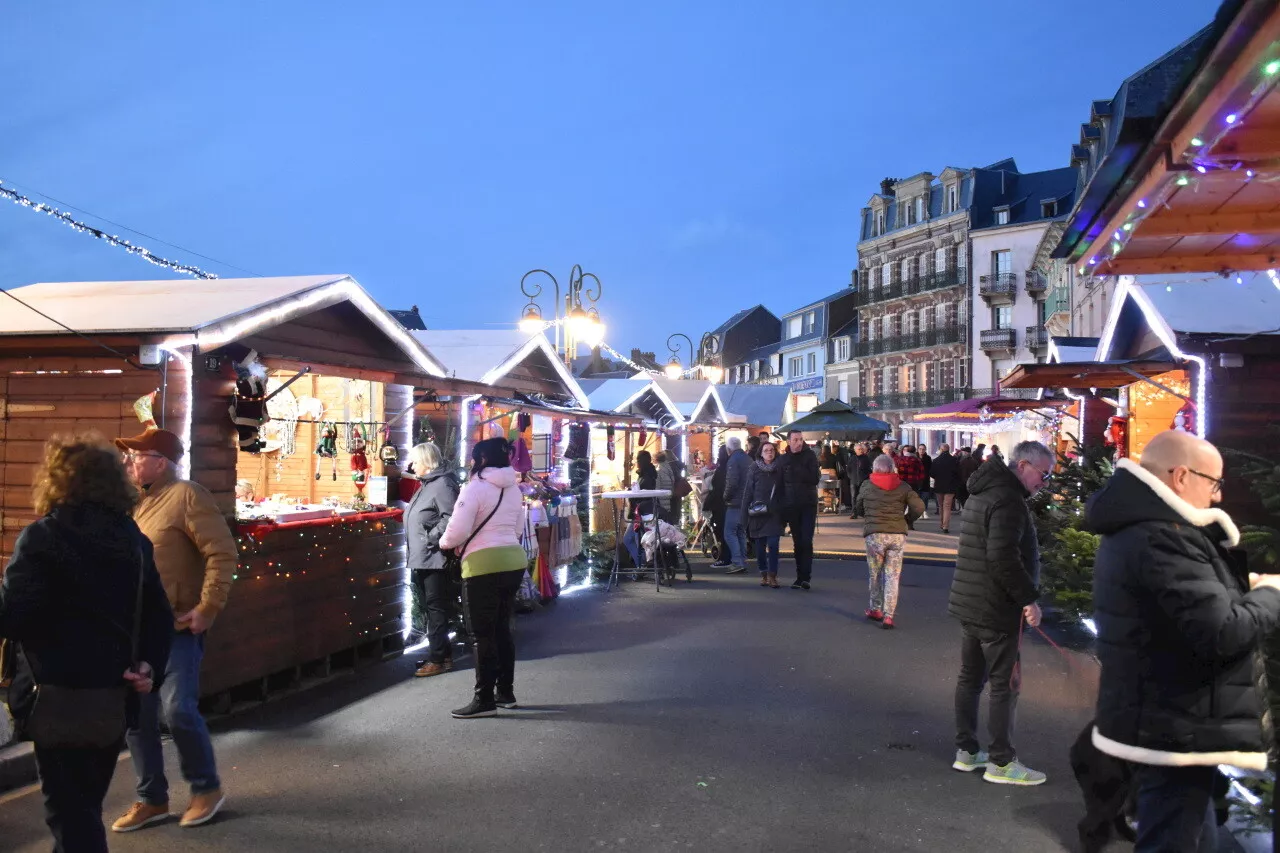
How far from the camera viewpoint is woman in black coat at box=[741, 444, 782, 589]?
492 inches

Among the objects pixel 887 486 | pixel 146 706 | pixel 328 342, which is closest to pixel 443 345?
pixel 328 342

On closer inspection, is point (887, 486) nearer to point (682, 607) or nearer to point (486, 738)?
point (682, 607)

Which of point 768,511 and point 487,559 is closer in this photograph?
point 487,559

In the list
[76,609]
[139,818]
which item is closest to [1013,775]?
[139,818]

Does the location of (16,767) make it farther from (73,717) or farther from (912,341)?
(912,341)

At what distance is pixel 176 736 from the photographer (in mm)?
4621

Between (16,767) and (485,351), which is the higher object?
(485,351)

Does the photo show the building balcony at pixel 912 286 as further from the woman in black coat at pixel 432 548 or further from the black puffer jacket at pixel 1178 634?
the black puffer jacket at pixel 1178 634

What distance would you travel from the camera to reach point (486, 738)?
240 inches

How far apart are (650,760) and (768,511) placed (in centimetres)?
702

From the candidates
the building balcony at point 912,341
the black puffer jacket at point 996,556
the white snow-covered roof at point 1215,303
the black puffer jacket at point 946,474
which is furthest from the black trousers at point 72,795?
the building balcony at point 912,341

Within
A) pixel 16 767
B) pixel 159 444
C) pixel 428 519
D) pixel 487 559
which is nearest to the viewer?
pixel 159 444

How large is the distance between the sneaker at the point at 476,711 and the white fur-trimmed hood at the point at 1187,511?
4526 millimetres

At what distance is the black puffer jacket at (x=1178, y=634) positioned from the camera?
119 inches
